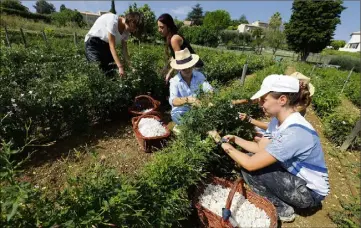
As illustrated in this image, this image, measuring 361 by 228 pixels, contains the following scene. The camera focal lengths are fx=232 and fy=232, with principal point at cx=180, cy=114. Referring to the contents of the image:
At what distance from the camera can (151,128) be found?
3.58 m

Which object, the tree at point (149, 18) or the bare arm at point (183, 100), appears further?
the tree at point (149, 18)

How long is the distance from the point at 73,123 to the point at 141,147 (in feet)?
3.85

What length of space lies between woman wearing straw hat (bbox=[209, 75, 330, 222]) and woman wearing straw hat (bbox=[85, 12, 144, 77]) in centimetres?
261

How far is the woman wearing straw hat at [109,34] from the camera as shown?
13.4 feet

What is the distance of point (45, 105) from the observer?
3350mm

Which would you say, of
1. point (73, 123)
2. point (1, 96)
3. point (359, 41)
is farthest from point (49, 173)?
point (359, 41)

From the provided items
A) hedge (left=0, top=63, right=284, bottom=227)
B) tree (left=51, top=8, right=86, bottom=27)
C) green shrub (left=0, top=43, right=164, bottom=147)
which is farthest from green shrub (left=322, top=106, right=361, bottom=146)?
tree (left=51, top=8, right=86, bottom=27)

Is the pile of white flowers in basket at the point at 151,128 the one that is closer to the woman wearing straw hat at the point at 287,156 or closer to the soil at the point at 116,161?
the soil at the point at 116,161

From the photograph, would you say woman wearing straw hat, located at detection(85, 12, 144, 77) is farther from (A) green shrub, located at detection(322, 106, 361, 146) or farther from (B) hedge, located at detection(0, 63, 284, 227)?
(A) green shrub, located at detection(322, 106, 361, 146)

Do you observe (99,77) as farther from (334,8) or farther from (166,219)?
(334,8)

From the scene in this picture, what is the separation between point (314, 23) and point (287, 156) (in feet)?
116

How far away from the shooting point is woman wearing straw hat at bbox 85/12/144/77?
4.09 metres

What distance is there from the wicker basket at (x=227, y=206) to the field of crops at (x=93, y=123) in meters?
0.13

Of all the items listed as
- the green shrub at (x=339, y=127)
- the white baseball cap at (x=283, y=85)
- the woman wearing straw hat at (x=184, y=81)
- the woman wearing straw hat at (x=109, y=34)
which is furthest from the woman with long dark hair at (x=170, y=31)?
the green shrub at (x=339, y=127)
